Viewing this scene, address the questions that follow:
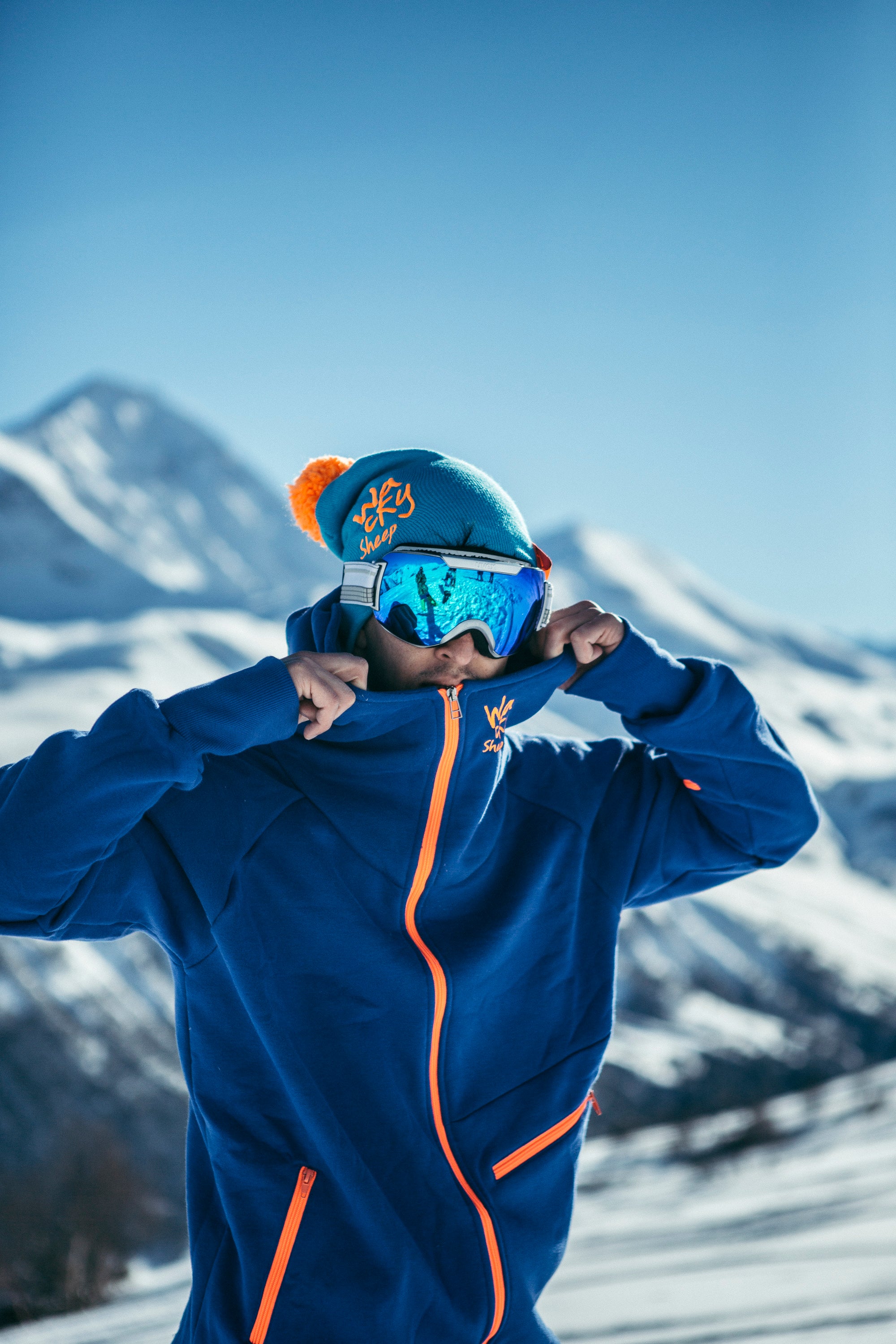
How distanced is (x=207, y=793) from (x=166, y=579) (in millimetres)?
92193

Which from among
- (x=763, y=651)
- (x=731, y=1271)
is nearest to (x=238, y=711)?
(x=731, y=1271)

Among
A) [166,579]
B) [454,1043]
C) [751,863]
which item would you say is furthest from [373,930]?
[166,579]

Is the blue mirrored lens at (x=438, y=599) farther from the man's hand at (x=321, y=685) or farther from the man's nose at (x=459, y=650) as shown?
the man's hand at (x=321, y=685)

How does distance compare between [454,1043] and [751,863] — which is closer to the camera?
[454,1043]

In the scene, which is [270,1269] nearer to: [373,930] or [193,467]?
[373,930]

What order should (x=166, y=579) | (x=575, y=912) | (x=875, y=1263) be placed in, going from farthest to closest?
(x=166, y=579) → (x=875, y=1263) → (x=575, y=912)

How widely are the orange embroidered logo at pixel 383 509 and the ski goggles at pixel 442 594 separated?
→ 53 mm

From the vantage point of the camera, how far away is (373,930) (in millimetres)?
1509

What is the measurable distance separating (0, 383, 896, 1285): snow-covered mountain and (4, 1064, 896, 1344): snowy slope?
63.2ft

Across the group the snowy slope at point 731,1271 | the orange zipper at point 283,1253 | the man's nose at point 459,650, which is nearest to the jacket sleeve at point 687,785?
the man's nose at point 459,650

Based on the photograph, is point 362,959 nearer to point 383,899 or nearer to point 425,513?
point 383,899

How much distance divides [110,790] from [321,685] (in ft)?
0.98

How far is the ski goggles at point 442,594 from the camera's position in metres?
1.54

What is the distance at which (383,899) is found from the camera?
1.53m
